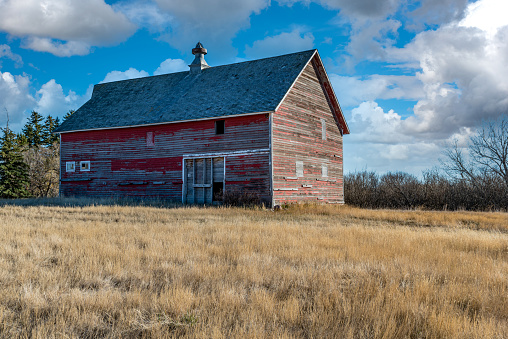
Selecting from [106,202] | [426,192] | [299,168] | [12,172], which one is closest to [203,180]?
[106,202]

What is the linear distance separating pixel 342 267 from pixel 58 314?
14.3ft

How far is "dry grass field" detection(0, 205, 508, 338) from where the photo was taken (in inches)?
175

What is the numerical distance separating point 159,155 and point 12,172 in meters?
19.9

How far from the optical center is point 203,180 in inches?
885

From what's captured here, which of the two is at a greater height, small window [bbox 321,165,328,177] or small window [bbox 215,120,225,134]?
small window [bbox 215,120,225,134]

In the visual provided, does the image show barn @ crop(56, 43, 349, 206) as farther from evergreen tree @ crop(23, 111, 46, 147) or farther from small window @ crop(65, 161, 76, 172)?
evergreen tree @ crop(23, 111, 46, 147)

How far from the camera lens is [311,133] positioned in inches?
934

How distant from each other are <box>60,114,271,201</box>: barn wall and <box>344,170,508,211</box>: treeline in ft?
40.0

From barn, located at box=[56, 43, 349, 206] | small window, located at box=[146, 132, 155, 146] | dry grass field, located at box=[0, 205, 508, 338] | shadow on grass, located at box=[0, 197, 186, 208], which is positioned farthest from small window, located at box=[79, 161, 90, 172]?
dry grass field, located at box=[0, 205, 508, 338]

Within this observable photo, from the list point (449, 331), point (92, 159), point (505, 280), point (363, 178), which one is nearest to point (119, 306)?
point (449, 331)


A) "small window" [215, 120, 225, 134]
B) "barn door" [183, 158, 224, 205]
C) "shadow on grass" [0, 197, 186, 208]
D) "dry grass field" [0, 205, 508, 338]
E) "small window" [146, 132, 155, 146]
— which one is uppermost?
"small window" [215, 120, 225, 134]

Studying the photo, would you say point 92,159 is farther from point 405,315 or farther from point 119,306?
point 405,315

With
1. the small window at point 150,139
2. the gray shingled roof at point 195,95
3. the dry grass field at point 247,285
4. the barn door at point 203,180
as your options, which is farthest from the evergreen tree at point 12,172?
the dry grass field at point 247,285

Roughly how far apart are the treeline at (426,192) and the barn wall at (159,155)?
40.0 feet
